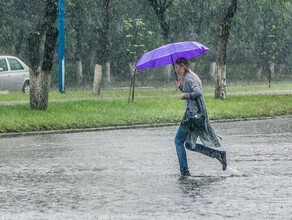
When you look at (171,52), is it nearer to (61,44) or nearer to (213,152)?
(213,152)

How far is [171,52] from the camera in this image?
1062 centimetres

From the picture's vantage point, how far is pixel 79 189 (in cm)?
924

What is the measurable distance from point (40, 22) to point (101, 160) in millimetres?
10222

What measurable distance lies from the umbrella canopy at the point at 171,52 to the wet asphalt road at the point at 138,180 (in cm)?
161

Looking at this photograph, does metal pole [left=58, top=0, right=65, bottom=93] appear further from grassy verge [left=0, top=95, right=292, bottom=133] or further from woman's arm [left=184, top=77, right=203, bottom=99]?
woman's arm [left=184, top=77, right=203, bottom=99]

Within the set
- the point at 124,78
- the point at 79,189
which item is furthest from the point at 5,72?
the point at 124,78

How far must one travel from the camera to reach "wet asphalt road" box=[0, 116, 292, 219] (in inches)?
307

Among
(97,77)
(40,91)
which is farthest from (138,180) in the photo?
(97,77)

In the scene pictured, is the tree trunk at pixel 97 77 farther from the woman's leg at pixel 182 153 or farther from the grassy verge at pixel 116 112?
the woman's leg at pixel 182 153

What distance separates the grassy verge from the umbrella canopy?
700cm

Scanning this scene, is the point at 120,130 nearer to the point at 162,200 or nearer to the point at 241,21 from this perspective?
the point at 162,200

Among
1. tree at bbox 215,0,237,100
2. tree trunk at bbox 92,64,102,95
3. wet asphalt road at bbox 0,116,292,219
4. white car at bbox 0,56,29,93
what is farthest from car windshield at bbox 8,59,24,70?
wet asphalt road at bbox 0,116,292,219

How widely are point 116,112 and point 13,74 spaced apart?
1258 centimetres

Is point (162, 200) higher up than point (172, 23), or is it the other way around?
point (172, 23)
